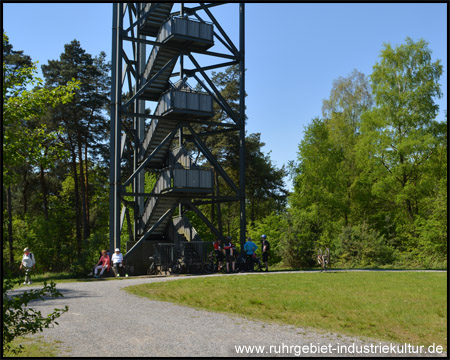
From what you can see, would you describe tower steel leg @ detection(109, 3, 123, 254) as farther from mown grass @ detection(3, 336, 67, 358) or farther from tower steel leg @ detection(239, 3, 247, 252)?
mown grass @ detection(3, 336, 67, 358)

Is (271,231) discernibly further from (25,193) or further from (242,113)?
(25,193)

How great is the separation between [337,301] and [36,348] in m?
6.91

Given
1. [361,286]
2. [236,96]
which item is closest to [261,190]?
[236,96]

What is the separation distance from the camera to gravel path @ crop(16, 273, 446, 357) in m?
7.65

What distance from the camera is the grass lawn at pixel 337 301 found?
30.1 ft

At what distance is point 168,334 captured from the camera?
886 centimetres

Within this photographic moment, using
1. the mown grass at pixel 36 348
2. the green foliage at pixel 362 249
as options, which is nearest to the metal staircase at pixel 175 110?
the green foliage at pixel 362 249

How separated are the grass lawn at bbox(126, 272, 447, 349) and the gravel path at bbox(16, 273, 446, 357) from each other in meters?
0.71

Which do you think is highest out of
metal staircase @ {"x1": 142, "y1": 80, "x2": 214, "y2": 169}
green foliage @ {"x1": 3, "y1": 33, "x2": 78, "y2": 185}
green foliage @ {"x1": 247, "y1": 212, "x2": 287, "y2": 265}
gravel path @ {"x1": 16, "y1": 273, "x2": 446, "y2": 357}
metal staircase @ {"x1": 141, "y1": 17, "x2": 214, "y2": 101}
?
metal staircase @ {"x1": 141, "y1": 17, "x2": 214, "y2": 101}

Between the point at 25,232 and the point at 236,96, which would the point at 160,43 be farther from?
the point at 25,232

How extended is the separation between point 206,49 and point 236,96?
826 inches

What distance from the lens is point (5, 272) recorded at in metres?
6.65

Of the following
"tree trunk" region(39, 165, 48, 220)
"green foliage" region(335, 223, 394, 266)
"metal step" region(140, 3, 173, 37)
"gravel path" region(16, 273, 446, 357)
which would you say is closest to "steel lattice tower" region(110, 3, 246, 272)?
"metal step" region(140, 3, 173, 37)

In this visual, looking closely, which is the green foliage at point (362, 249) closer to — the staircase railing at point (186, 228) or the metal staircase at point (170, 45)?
the staircase railing at point (186, 228)
